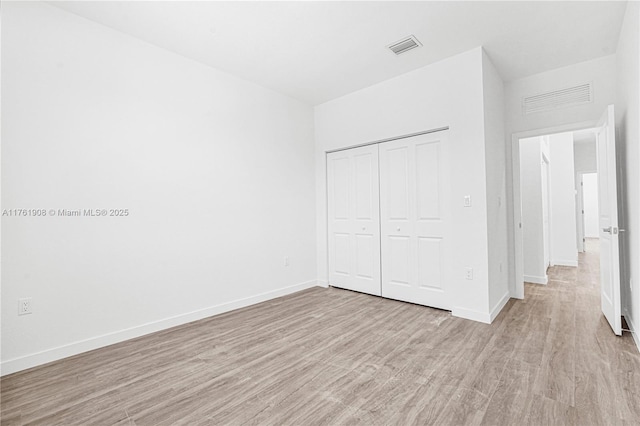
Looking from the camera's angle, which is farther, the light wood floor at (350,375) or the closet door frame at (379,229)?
the closet door frame at (379,229)

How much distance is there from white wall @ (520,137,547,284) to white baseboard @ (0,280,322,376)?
4.17 metres

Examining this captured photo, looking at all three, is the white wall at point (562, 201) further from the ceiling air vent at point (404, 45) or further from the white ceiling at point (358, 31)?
the ceiling air vent at point (404, 45)

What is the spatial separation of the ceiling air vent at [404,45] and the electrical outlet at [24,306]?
4082 mm

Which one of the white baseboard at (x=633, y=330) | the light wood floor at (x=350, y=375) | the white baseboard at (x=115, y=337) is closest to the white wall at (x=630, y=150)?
the white baseboard at (x=633, y=330)

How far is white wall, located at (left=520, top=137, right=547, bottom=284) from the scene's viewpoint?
4773mm

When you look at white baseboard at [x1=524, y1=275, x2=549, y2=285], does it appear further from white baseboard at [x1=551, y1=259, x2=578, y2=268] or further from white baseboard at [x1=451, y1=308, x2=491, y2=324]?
white baseboard at [x1=451, y1=308, x2=491, y2=324]

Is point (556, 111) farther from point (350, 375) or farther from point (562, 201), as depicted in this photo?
point (350, 375)

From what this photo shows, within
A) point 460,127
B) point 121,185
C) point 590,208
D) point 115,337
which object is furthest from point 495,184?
point 590,208

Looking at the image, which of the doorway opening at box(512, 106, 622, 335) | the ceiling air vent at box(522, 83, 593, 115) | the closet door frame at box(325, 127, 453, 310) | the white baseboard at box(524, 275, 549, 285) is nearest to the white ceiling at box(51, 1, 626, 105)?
the ceiling air vent at box(522, 83, 593, 115)

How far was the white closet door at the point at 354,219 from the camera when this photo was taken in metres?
4.31

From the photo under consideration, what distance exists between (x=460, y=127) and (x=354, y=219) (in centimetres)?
191

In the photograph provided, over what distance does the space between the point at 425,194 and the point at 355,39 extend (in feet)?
6.41

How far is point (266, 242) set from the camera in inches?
166

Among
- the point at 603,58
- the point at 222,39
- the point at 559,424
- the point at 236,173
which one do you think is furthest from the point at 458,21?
the point at 559,424
